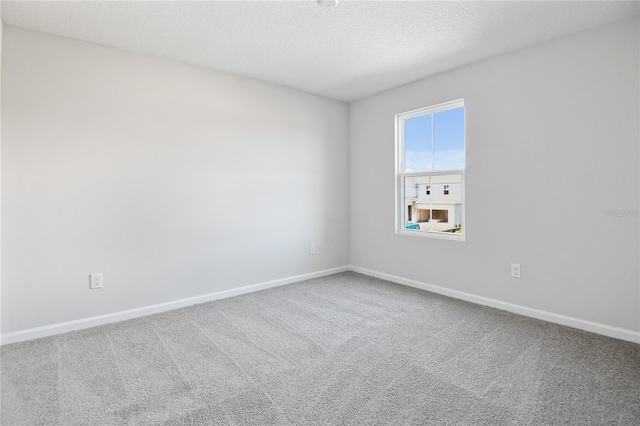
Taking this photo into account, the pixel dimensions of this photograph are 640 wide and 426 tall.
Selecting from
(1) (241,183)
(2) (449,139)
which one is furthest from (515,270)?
(1) (241,183)

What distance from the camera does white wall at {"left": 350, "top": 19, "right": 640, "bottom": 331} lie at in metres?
2.42

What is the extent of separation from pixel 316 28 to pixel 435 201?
2.20 m

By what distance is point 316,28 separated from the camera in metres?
2.55

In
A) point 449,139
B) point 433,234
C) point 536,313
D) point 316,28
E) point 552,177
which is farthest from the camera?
point 433,234

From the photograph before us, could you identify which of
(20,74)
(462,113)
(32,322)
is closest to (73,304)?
(32,322)

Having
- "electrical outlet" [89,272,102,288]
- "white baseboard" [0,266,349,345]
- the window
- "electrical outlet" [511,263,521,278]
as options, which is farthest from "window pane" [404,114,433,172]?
"electrical outlet" [89,272,102,288]

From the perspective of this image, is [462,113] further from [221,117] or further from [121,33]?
[121,33]

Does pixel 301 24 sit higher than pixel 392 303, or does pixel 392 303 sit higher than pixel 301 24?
pixel 301 24

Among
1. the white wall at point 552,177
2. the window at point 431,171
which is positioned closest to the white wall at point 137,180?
the window at point 431,171

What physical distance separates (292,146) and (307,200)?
707mm

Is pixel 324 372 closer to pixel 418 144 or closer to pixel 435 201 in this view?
pixel 435 201

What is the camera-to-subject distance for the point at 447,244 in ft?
11.5

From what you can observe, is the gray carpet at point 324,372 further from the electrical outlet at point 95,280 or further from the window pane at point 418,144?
the window pane at point 418,144

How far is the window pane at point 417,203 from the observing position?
3.80m
